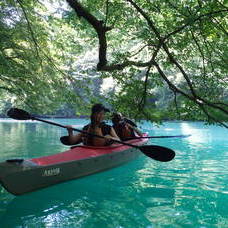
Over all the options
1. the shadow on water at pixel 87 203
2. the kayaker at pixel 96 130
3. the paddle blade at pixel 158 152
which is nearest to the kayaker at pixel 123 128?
the kayaker at pixel 96 130

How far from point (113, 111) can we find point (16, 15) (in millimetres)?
8027

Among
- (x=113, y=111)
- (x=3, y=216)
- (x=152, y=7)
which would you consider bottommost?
(x=3, y=216)

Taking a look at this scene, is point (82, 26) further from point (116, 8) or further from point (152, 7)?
point (152, 7)

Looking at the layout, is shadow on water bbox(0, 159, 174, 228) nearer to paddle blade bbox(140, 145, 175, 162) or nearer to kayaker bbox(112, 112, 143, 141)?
paddle blade bbox(140, 145, 175, 162)

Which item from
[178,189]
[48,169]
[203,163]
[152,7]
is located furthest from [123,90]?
[203,163]

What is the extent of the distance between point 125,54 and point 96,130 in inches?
82.3

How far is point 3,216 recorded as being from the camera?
15.5 ft

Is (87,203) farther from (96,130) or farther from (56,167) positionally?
(96,130)

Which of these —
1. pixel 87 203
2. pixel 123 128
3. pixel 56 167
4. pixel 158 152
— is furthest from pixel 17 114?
pixel 123 128

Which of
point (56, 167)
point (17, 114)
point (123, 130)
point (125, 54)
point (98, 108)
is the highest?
point (125, 54)

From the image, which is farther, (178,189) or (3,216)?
(178,189)

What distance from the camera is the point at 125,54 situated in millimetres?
5730

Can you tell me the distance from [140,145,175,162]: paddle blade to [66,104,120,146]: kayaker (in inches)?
41.4

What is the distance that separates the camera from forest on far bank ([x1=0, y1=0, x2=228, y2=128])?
463 cm
